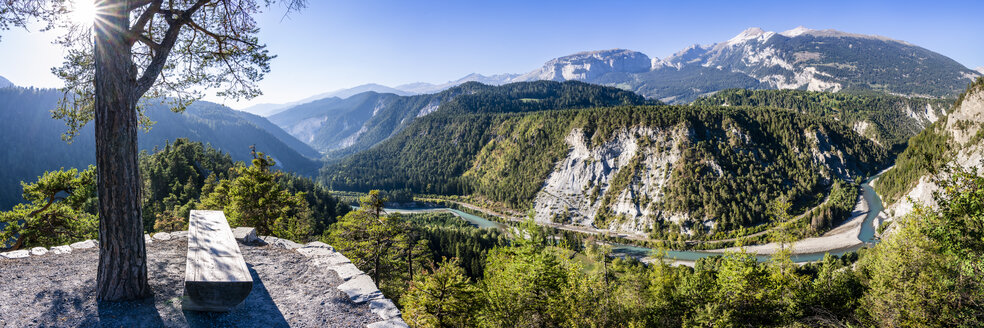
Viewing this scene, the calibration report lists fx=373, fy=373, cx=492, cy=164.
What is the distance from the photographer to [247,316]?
293 inches

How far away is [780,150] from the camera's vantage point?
488 feet

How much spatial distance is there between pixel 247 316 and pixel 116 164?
395 centimetres

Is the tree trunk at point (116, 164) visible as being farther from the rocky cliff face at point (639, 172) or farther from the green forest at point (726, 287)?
the rocky cliff face at point (639, 172)

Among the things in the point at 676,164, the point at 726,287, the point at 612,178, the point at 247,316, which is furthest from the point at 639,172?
the point at 247,316

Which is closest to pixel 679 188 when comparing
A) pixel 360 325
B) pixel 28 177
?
pixel 360 325

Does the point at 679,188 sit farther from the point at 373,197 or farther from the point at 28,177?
the point at 28,177

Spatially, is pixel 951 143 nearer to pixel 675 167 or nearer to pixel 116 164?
pixel 675 167

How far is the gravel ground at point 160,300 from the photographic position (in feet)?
22.5

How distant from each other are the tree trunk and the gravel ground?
0.54m

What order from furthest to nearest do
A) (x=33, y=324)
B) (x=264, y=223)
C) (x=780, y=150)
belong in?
(x=780, y=150)
(x=264, y=223)
(x=33, y=324)

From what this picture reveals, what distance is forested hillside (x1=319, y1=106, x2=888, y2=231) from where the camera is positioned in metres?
125

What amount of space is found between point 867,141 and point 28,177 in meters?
405

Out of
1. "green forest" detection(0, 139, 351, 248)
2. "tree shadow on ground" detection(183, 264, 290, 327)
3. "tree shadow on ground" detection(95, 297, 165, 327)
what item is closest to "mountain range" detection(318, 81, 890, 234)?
"green forest" detection(0, 139, 351, 248)

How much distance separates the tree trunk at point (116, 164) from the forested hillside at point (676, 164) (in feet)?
426
